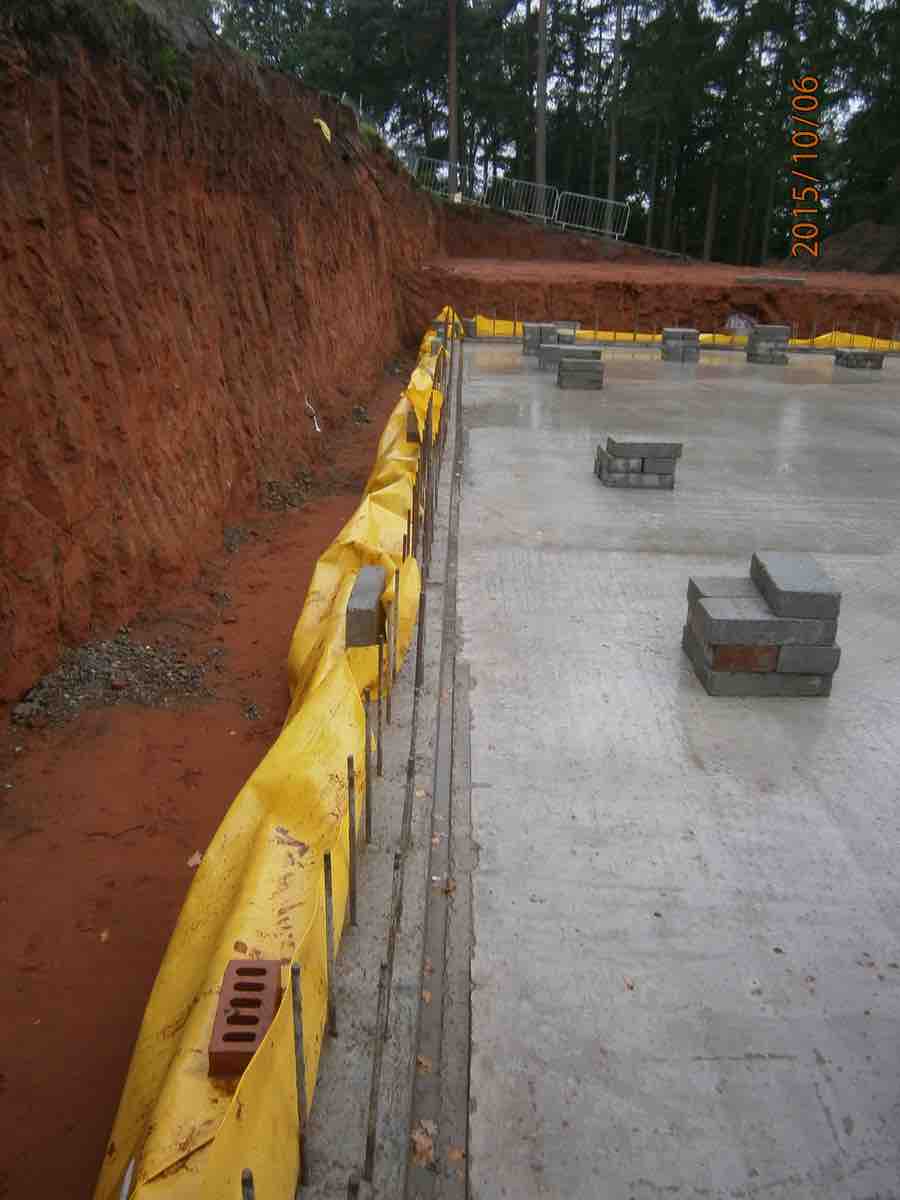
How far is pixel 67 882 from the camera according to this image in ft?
15.8

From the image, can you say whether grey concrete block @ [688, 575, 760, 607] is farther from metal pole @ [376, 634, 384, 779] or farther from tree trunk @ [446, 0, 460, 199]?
tree trunk @ [446, 0, 460, 199]

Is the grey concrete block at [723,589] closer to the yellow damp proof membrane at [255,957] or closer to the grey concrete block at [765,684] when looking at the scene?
the grey concrete block at [765,684]

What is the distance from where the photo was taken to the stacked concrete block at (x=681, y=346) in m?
17.4

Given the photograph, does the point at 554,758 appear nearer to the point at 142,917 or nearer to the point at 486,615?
the point at 486,615

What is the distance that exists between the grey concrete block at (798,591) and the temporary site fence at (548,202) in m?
32.2

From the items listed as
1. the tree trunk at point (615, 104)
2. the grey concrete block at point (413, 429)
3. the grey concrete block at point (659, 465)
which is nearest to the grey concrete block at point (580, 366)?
the grey concrete block at point (659, 465)

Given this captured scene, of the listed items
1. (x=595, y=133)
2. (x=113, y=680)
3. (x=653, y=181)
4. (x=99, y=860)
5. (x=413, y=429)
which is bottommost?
(x=99, y=860)

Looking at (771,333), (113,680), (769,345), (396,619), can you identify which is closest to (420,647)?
(396,619)

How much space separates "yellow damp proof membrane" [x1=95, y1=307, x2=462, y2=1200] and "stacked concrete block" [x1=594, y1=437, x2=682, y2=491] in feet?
13.8

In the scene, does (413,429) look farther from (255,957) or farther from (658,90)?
(658,90)

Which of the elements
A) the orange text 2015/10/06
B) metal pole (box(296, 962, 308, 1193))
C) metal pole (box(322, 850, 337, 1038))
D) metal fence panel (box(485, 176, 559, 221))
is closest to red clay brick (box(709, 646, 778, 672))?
metal pole (box(322, 850, 337, 1038))

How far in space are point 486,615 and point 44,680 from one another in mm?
3077

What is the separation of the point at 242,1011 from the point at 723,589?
3.69 m

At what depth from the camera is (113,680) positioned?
6520mm
